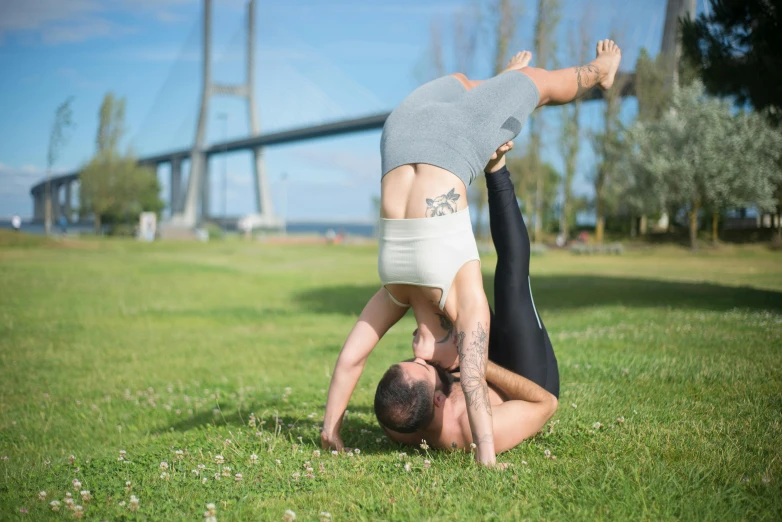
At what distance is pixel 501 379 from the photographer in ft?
13.7

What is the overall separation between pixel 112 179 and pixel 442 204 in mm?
63464

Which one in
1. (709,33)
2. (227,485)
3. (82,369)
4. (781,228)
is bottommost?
(82,369)

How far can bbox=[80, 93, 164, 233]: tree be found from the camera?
198 ft

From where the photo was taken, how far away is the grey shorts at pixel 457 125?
3.99 m

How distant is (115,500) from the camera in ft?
11.3

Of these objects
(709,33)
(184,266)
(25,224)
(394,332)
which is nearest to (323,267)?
(184,266)

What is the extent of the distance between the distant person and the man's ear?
8.2 inches

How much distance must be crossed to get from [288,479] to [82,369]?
250 inches

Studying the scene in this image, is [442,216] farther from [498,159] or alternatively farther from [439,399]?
[439,399]

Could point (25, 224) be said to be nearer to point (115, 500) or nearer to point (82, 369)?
point (82, 369)

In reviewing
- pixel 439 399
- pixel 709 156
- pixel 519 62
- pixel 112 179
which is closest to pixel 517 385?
pixel 439 399

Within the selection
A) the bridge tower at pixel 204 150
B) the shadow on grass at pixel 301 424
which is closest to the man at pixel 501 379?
the shadow on grass at pixel 301 424

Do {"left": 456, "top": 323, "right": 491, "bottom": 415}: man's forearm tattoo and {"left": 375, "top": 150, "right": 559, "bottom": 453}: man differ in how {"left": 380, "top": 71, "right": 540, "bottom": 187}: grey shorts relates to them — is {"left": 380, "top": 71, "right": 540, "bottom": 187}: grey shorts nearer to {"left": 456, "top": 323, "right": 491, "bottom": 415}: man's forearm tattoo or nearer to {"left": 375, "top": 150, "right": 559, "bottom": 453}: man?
{"left": 375, "top": 150, "right": 559, "bottom": 453}: man

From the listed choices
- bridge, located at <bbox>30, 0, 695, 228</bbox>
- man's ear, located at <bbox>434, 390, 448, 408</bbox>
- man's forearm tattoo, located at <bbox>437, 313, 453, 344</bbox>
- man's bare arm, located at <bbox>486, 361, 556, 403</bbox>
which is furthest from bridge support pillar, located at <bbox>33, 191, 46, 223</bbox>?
man's bare arm, located at <bbox>486, 361, 556, 403</bbox>
